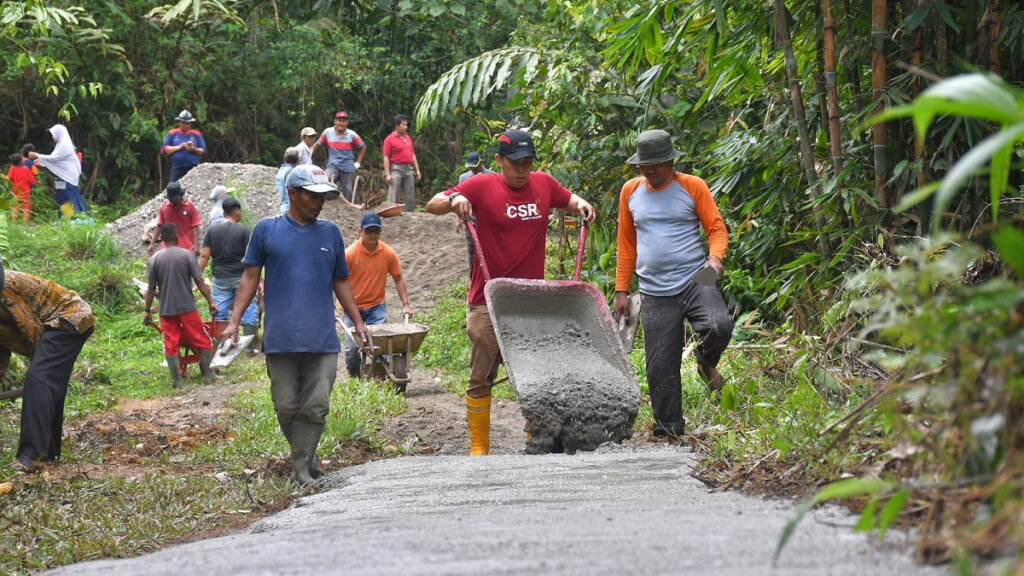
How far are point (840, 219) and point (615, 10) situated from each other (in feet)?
16.5

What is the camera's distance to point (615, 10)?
11727 millimetres

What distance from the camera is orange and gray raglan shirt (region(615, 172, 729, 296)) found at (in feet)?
22.2

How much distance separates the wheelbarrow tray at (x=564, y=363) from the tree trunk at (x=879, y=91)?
180 centimetres

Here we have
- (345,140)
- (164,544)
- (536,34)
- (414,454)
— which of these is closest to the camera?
(164,544)

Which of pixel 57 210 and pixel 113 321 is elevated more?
pixel 57 210

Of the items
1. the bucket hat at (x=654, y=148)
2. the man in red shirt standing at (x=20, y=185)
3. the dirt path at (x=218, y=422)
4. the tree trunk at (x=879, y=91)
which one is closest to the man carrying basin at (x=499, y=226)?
the bucket hat at (x=654, y=148)

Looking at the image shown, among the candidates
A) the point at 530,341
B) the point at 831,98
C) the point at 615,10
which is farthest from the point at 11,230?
the point at 831,98

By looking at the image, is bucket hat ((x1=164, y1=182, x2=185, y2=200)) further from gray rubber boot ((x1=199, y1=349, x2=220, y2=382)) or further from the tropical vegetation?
the tropical vegetation

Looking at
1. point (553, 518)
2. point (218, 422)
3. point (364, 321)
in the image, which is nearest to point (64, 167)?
point (364, 321)

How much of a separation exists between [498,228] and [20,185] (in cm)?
1515

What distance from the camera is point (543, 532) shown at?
12.3 ft

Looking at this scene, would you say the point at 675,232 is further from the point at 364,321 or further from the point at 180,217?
the point at 180,217

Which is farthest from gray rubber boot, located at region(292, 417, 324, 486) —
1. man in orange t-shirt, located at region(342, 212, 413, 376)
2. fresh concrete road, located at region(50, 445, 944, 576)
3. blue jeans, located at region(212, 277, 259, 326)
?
blue jeans, located at region(212, 277, 259, 326)

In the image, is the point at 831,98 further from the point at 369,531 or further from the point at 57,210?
the point at 57,210
